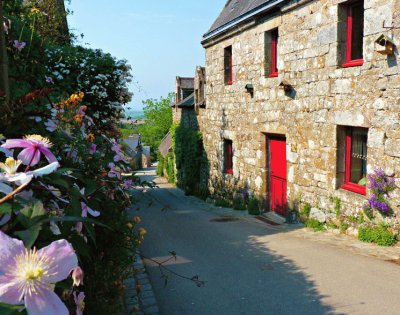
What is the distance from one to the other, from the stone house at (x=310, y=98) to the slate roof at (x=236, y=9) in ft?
0.17

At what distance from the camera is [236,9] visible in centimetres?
1294

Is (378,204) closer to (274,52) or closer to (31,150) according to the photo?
(274,52)

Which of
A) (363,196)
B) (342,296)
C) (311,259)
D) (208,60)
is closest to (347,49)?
(363,196)

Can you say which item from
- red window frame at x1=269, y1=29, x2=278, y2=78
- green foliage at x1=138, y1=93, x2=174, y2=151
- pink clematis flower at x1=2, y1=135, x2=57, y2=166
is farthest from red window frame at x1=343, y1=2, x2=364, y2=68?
green foliage at x1=138, y1=93, x2=174, y2=151

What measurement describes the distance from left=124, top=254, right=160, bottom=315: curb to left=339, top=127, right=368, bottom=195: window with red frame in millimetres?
4530

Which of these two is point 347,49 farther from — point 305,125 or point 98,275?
point 98,275

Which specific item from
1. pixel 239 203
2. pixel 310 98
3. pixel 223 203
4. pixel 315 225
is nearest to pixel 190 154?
pixel 223 203

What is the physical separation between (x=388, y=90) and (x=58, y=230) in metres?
6.41

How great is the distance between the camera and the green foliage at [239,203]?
38.9 feet

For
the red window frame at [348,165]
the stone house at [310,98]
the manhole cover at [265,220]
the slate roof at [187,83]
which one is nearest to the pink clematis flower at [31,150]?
the stone house at [310,98]

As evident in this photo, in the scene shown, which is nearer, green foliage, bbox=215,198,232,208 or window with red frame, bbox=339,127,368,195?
window with red frame, bbox=339,127,368,195

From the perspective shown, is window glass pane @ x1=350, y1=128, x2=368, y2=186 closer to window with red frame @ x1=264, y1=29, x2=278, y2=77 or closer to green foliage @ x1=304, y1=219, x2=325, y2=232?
green foliage @ x1=304, y1=219, x2=325, y2=232

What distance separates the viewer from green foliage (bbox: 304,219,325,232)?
8116mm

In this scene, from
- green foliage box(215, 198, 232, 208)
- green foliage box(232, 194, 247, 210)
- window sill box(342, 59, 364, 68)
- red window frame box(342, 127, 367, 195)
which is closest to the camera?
window sill box(342, 59, 364, 68)
